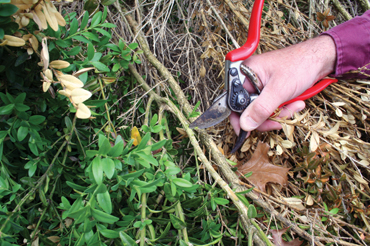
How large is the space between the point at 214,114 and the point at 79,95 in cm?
76

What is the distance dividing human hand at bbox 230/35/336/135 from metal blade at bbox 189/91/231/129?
105 mm

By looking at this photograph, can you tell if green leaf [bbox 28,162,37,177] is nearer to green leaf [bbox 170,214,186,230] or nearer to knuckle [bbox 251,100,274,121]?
green leaf [bbox 170,214,186,230]

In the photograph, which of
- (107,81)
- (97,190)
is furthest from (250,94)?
(97,190)

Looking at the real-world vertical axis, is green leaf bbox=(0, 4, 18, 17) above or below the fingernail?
above

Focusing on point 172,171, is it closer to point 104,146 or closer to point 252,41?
point 104,146

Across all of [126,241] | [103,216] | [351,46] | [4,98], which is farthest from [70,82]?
[351,46]

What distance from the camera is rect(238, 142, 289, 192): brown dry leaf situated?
1280mm

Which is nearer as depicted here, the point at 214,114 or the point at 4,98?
the point at 4,98

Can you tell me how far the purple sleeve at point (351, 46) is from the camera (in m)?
1.41

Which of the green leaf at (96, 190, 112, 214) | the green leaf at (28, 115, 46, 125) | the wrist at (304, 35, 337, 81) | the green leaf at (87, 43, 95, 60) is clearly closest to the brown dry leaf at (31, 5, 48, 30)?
the green leaf at (87, 43, 95, 60)

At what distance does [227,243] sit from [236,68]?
94 cm

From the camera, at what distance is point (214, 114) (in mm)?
1280

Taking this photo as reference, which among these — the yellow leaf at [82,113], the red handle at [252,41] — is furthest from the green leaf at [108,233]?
the red handle at [252,41]

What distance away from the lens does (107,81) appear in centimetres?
110
